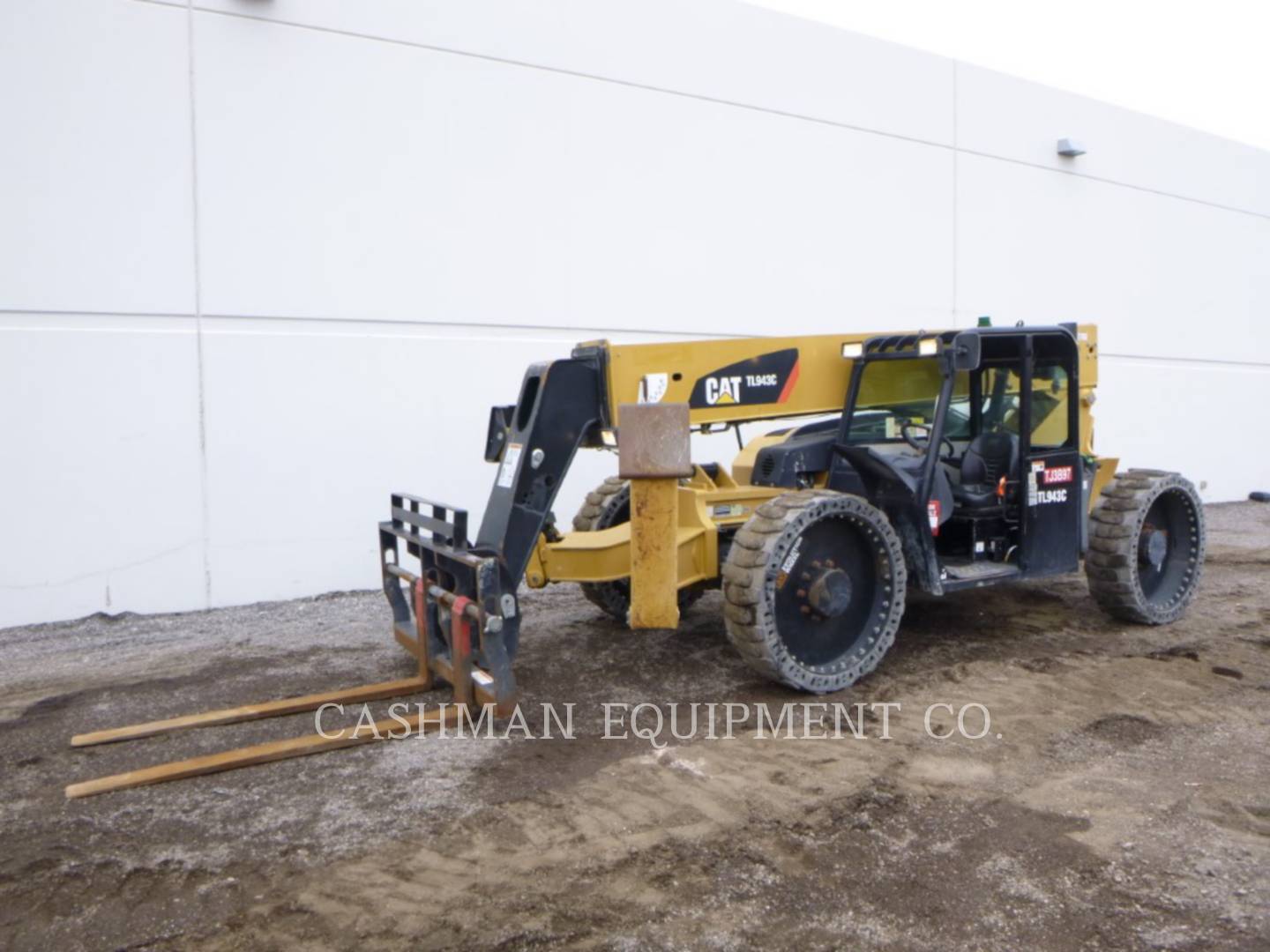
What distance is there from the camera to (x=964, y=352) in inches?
236

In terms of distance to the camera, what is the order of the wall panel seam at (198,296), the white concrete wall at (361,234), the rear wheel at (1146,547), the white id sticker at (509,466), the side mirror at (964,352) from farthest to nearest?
the wall panel seam at (198,296), the white concrete wall at (361,234), the rear wheel at (1146,547), the side mirror at (964,352), the white id sticker at (509,466)

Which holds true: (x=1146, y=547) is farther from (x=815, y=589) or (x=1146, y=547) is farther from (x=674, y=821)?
(x=674, y=821)

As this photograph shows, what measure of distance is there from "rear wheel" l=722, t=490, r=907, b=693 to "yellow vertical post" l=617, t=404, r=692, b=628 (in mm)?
332

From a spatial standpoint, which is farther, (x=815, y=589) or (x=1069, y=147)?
(x=1069, y=147)

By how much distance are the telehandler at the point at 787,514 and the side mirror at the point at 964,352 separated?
2 cm

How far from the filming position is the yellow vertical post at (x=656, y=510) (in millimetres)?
5258

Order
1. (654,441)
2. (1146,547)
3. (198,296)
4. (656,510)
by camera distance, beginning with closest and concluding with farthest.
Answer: (654,441) → (656,510) → (1146,547) → (198,296)

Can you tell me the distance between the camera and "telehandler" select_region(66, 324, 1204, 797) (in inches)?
207

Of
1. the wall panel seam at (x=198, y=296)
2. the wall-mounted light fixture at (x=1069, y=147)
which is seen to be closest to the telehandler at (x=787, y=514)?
the wall panel seam at (x=198, y=296)

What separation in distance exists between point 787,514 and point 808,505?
0.42 ft

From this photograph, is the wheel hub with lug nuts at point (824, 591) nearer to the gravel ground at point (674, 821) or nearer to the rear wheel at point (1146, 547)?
the gravel ground at point (674, 821)

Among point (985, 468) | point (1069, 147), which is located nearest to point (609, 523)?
point (985, 468)

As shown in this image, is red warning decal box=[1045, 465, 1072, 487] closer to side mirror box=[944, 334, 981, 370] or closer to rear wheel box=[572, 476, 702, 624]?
side mirror box=[944, 334, 981, 370]

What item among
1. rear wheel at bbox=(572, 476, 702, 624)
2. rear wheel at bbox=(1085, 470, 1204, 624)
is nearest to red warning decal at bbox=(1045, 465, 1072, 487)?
rear wheel at bbox=(1085, 470, 1204, 624)
